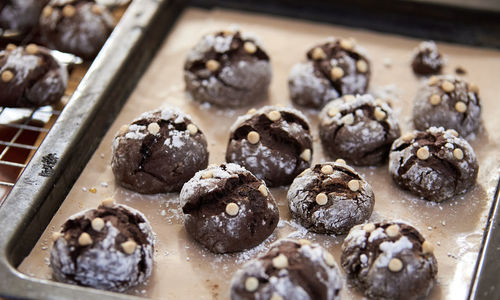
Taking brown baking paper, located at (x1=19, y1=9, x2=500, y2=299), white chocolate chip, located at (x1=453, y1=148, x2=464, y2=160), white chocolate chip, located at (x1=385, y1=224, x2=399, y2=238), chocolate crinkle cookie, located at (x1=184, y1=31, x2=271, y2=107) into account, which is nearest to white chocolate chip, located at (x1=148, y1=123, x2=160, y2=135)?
brown baking paper, located at (x1=19, y1=9, x2=500, y2=299)

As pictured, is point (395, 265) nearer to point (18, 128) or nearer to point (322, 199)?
point (322, 199)

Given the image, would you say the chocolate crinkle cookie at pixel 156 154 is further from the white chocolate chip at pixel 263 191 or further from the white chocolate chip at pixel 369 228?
the white chocolate chip at pixel 369 228

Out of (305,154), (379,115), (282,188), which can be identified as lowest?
(282,188)

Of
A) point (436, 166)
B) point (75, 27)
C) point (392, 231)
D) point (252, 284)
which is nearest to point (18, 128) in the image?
point (75, 27)

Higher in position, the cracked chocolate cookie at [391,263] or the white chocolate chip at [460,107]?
the white chocolate chip at [460,107]

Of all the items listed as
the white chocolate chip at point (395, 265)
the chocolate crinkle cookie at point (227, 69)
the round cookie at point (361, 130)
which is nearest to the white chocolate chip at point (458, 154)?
the round cookie at point (361, 130)

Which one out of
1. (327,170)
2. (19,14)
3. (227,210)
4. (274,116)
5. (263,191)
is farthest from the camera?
(19,14)

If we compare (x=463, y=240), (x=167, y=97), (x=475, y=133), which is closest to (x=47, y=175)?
(x=167, y=97)
